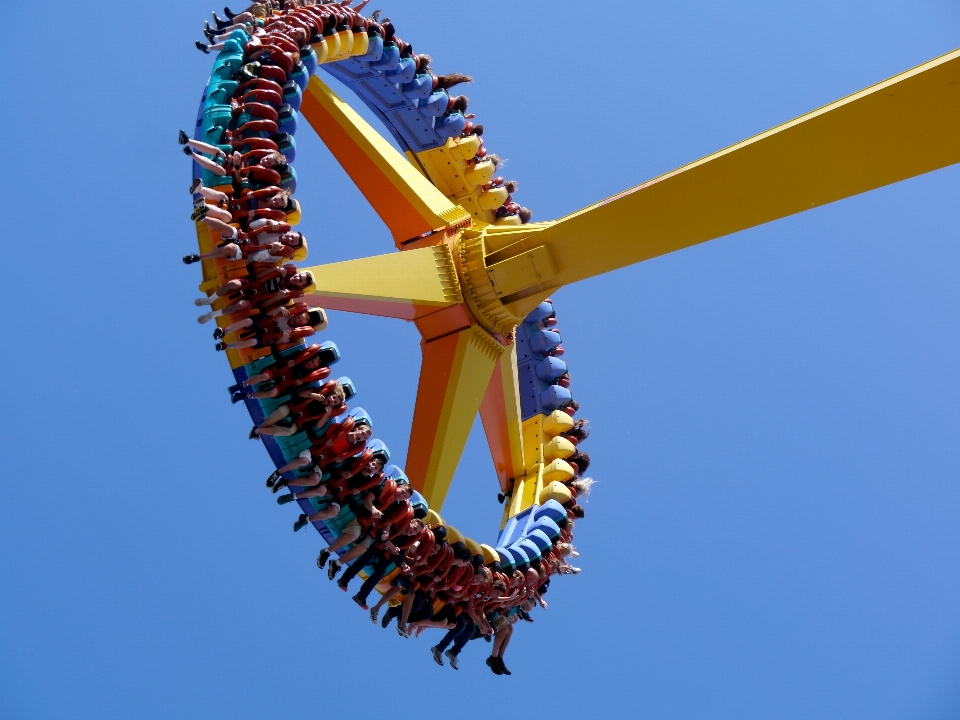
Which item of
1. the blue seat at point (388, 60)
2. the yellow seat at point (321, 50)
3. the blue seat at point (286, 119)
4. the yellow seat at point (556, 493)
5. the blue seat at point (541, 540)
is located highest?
the blue seat at point (388, 60)

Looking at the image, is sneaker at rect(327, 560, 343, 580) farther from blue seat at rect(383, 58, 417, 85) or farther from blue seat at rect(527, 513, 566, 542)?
blue seat at rect(383, 58, 417, 85)

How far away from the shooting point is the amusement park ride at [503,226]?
11312 mm

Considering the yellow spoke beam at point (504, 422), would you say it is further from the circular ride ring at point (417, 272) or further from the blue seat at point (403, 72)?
the blue seat at point (403, 72)

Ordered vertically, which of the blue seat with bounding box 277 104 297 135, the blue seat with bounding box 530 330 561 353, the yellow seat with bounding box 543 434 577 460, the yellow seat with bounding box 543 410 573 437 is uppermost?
the blue seat with bounding box 530 330 561 353

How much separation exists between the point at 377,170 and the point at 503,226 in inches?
72.9

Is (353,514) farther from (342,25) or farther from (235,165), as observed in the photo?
(342,25)

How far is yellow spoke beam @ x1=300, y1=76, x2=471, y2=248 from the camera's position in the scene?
615 inches

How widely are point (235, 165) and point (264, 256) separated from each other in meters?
1.15

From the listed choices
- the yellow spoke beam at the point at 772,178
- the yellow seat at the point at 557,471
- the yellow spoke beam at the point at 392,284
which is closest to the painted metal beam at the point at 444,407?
the yellow spoke beam at the point at 392,284

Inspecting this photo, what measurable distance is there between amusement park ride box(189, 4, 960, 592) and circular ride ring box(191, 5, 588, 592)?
0.03 m

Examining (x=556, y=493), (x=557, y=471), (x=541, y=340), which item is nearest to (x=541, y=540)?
(x=556, y=493)

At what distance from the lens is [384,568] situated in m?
12.2

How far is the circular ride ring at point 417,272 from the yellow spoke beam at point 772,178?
66 cm

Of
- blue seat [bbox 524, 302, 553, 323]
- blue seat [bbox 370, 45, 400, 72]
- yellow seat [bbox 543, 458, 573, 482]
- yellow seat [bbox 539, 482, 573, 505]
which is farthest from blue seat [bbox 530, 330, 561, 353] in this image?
blue seat [bbox 370, 45, 400, 72]
